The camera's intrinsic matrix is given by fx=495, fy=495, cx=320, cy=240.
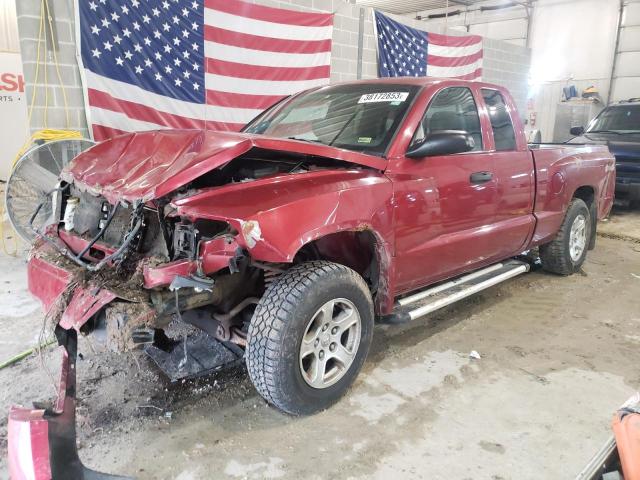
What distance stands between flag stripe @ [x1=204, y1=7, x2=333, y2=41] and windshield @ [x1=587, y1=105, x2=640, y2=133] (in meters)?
5.44

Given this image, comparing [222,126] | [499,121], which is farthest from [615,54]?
[499,121]

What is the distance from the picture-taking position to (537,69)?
16734 mm

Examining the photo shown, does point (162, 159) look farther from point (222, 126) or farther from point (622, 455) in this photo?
point (222, 126)

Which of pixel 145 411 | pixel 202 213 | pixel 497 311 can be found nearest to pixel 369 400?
pixel 145 411

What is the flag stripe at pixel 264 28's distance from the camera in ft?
19.7

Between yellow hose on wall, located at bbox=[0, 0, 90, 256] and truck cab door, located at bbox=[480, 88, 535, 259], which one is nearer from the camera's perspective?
truck cab door, located at bbox=[480, 88, 535, 259]

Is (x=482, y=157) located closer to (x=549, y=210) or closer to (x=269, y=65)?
(x=549, y=210)

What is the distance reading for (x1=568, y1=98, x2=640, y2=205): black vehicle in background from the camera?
26.3 ft

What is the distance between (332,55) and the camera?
7.55 meters

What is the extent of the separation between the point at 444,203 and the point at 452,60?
7531 millimetres

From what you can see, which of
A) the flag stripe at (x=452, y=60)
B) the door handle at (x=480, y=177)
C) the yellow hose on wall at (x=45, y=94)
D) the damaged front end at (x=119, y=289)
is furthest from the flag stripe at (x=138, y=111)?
the flag stripe at (x=452, y=60)

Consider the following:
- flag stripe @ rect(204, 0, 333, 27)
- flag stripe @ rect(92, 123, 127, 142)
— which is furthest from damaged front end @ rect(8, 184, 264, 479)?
flag stripe @ rect(204, 0, 333, 27)

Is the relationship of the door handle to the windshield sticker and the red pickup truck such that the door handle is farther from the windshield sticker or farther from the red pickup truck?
the windshield sticker

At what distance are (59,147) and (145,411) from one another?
3236 mm
